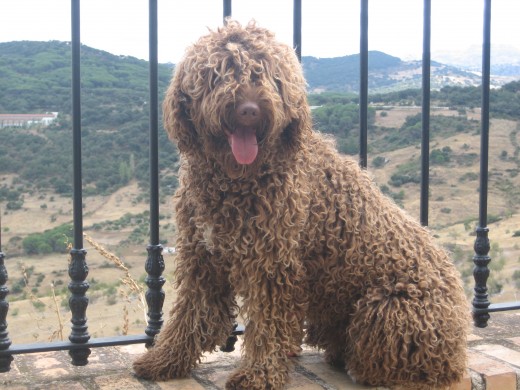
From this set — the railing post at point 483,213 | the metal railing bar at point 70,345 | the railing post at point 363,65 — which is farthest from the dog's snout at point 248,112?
the railing post at point 483,213

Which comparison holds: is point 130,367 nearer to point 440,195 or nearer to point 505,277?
point 505,277

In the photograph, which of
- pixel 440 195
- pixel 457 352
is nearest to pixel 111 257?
pixel 457 352

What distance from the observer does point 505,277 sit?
1176 cm

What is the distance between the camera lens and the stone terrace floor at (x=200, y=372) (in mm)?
2414

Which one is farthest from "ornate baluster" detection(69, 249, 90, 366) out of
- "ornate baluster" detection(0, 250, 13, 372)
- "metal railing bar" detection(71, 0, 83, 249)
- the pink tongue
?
the pink tongue

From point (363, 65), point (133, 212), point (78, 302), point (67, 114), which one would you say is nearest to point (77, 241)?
point (78, 302)

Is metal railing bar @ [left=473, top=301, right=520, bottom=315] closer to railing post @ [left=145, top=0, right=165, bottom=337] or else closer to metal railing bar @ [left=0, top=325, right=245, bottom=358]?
metal railing bar @ [left=0, top=325, right=245, bottom=358]

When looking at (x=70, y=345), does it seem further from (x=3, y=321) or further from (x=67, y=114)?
(x=67, y=114)

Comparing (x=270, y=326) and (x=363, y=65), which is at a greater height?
(x=363, y=65)

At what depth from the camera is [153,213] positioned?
8.52 feet

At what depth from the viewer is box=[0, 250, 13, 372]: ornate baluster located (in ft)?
7.81

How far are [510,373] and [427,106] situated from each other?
1156 mm

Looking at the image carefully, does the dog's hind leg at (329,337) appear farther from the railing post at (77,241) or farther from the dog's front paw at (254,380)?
the railing post at (77,241)

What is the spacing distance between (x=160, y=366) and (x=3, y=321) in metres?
0.60
